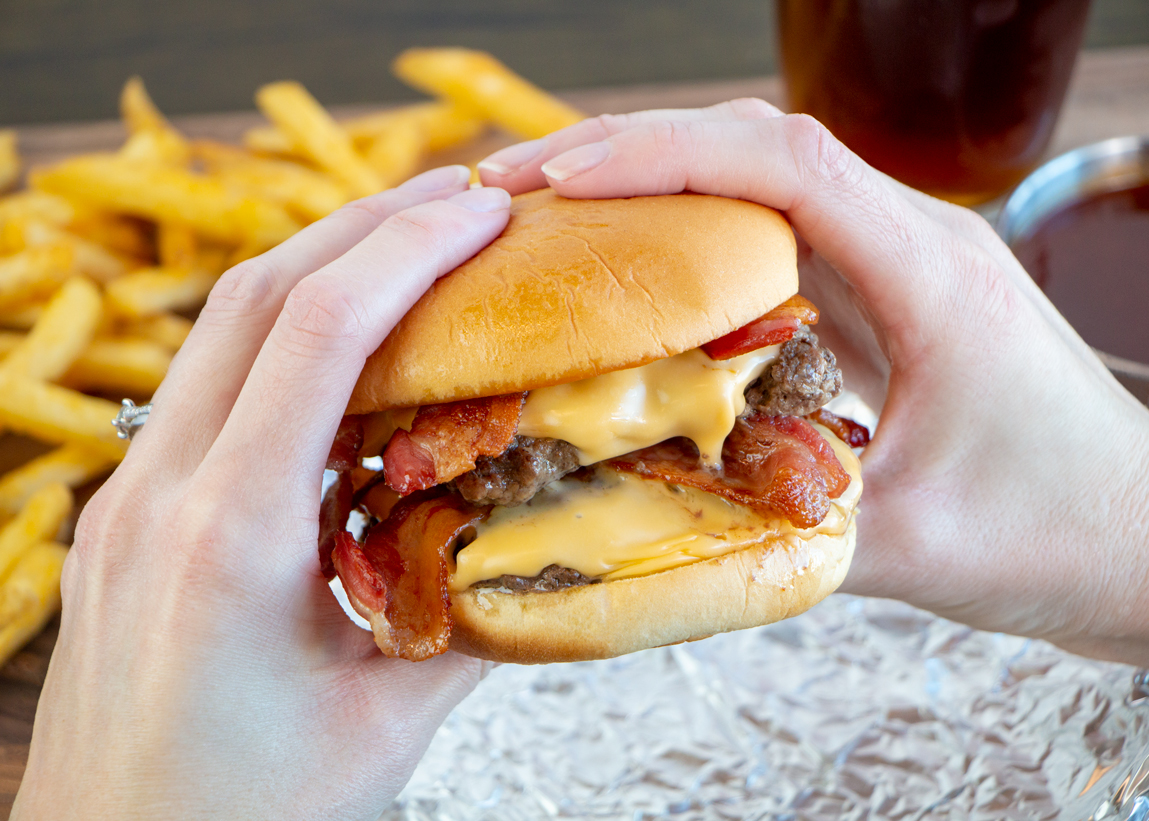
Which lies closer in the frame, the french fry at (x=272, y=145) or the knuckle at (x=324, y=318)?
the knuckle at (x=324, y=318)

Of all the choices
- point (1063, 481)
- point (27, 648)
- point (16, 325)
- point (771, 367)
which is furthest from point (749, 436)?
point (16, 325)

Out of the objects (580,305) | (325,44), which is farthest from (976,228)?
(325,44)

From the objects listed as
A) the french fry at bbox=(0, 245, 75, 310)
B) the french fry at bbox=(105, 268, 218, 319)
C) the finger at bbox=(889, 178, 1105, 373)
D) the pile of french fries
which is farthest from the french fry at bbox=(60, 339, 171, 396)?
the finger at bbox=(889, 178, 1105, 373)

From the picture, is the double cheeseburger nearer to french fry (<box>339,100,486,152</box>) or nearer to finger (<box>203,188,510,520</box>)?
finger (<box>203,188,510,520</box>)

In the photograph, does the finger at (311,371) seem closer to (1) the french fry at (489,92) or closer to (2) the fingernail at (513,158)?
(2) the fingernail at (513,158)

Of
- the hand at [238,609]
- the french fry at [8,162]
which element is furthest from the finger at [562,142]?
the french fry at [8,162]
